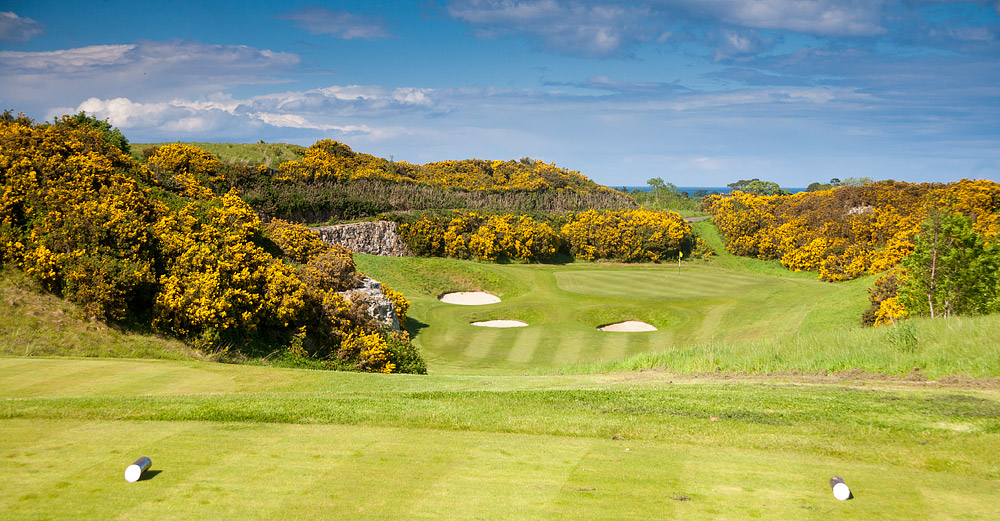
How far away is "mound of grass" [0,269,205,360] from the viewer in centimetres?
1728

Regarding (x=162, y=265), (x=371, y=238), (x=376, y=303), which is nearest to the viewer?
(x=162, y=265)

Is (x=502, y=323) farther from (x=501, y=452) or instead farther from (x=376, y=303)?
(x=501, y=452)

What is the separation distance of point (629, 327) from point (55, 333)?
27099mm

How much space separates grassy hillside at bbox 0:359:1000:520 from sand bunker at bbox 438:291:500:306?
3301 centimetres

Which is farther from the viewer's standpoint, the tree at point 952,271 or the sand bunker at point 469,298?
the sand bunker at point 469,298

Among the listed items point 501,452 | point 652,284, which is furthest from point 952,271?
point 652,284

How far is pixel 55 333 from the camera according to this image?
1798cm

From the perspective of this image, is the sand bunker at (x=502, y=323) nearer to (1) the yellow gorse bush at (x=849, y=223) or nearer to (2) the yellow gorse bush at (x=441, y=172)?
(1) the yellow gorse bush at (x=849, y=223)

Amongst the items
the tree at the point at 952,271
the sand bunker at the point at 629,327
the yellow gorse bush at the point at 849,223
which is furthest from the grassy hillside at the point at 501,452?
the yellow gorse bush at the point at 849,223

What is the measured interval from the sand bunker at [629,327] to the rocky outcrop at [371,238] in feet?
115

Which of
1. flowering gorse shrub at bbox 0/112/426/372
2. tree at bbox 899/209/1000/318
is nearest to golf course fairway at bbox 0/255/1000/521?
flowering gorse shrub at bbox 0/112/426/372

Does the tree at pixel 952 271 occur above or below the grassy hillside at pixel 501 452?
above

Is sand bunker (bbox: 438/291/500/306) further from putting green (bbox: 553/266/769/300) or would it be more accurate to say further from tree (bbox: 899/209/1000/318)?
tree (bbox: 899/209/1000/318)

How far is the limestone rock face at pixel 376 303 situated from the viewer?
89.0ft
